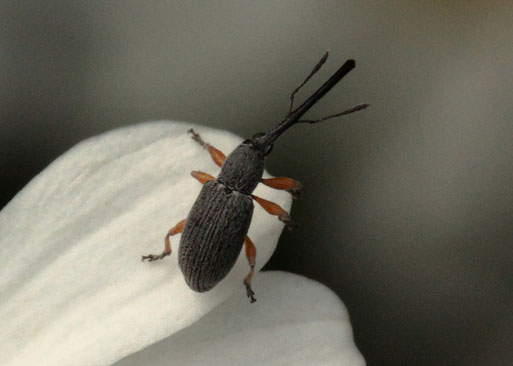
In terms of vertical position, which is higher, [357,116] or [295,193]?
[357,116]

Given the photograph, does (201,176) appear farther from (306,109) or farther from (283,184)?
(306,109)

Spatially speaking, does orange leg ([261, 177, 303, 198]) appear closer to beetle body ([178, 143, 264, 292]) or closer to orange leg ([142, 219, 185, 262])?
beetle body ([178, 143, 264, 292])

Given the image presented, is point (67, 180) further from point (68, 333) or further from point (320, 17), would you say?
point (320, 17)

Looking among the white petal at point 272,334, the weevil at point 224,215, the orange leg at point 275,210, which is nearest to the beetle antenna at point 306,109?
the weevil at point 224,215

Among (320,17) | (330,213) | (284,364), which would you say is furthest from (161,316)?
(320,17)

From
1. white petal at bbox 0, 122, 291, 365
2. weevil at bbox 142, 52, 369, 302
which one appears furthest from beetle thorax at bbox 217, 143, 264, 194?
white petal at bbox 0, 122, 291, 365

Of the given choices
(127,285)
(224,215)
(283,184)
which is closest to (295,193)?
(283,184)
